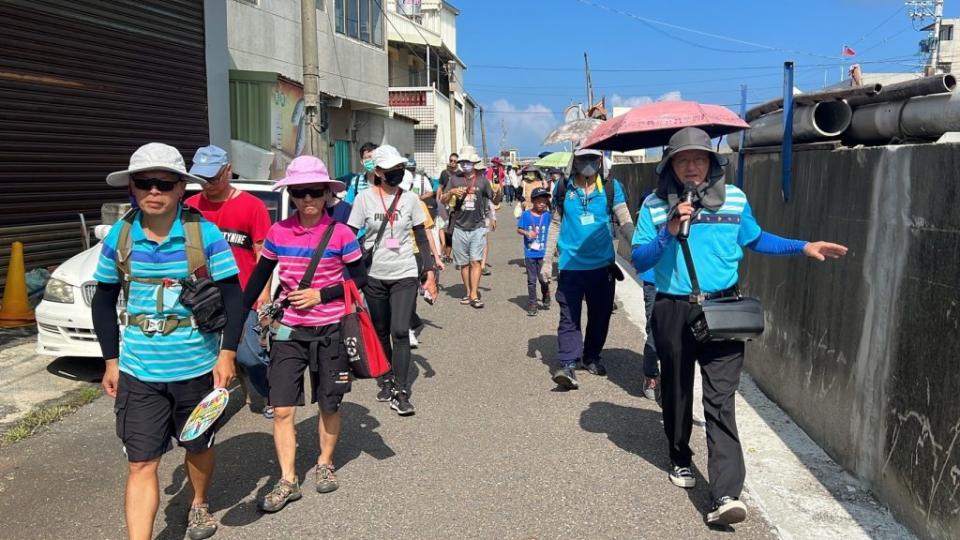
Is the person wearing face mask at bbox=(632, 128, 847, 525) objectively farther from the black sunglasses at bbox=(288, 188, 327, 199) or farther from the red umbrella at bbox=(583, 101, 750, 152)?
the black sunglasses at bbox=(288, 188, 327, 199)

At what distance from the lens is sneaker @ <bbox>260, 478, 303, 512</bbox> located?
4.01 meters

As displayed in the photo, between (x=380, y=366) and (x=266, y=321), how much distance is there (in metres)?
0.69

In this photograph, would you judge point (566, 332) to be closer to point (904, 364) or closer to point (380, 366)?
point (380, 366)

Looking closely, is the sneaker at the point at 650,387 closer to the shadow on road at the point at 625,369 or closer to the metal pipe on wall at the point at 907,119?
the shadow on road at the point at 625,369

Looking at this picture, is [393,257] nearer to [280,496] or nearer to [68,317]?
[280,496]

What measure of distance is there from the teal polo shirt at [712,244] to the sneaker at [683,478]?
1.02 meters

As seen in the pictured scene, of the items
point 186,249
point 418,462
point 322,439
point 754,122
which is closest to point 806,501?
point 418,462

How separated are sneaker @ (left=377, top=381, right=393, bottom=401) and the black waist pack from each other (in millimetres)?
2507

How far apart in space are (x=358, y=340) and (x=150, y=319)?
3.90 feet

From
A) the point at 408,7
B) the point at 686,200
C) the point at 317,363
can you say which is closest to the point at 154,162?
the point at 317,363

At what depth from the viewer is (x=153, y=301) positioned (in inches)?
134

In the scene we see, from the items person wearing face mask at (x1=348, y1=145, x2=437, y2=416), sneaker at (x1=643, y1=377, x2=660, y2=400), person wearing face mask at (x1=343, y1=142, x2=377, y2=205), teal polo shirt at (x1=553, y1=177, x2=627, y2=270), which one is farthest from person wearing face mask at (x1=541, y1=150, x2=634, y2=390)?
person wearing face mask at (x1=343, y1=142, x2=377, y2=205)

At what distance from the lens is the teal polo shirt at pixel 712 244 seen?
4016mm

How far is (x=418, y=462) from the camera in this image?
473 centimetres
